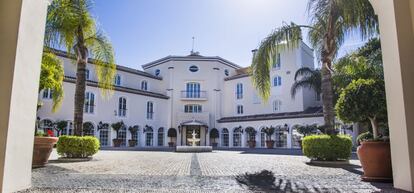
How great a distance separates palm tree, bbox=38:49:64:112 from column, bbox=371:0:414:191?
7831 mm

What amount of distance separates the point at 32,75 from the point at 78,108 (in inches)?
265

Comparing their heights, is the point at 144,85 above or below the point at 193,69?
below

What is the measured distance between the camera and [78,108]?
34.2ft

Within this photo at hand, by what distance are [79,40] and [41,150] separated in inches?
184

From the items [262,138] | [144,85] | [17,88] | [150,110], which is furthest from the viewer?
[144,85]

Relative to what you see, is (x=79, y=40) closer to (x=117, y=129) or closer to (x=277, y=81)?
(x=117, y=129)

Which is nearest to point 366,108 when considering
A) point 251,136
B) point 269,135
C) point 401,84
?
point 401,84

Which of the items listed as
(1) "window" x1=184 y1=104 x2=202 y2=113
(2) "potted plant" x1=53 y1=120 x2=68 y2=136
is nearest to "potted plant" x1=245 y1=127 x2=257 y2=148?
(1) "window" x1=184 y1=104 x2=202 y2=113

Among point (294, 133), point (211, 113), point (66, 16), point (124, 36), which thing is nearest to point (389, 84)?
point (66, 16)

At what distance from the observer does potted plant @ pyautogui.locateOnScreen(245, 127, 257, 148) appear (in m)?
28.3

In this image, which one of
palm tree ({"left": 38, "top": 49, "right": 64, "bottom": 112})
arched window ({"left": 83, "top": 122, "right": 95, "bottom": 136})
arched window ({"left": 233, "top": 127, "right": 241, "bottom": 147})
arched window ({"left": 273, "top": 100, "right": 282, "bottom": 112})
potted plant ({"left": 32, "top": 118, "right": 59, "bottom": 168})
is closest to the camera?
potted plant ({"left": 32, "top": 118, "right": 59, "bottom": 168})

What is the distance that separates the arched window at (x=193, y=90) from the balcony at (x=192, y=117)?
209 cm

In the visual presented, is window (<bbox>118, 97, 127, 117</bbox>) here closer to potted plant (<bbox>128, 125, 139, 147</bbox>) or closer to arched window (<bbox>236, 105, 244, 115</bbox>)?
potted plant (<bbox>128, 125, 139, 147</bbox>)

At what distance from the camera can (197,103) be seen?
33.6 m
